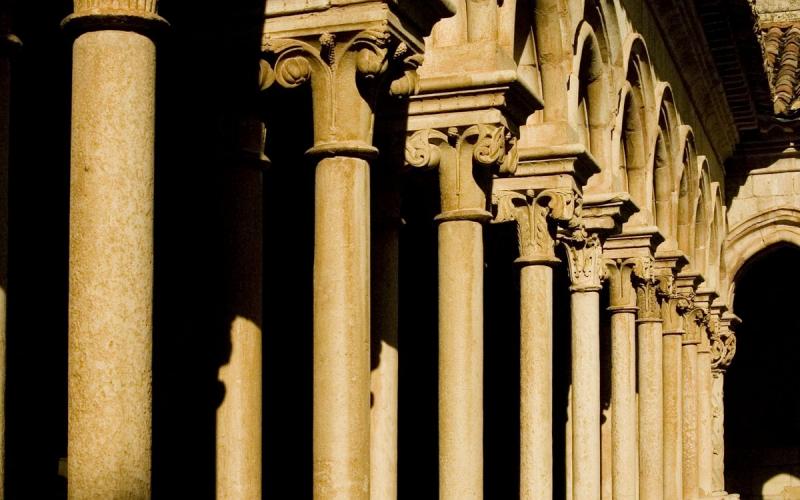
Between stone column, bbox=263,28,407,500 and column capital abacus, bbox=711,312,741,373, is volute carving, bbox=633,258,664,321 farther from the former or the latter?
stone column, bbox=263,28,407,500

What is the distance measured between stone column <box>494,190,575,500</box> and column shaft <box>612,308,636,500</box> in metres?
4.49

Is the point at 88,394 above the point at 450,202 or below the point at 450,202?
below

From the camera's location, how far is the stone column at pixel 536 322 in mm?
13336

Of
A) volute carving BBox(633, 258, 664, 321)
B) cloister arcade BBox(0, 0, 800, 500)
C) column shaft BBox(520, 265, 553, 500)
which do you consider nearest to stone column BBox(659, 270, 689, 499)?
volute carving BBox(633, 258, 664, 321)

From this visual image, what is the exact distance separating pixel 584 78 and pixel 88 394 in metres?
11.1

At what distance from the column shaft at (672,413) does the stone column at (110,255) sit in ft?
52.6

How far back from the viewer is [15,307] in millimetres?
10391

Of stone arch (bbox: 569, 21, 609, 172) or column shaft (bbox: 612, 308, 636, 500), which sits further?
column shaft (bbox: 612, 308, 636, 500)

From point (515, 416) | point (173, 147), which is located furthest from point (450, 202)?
point (515, 416)

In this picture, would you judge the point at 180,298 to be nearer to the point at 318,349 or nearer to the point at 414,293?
the point at 318,349

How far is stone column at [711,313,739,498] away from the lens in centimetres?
2705

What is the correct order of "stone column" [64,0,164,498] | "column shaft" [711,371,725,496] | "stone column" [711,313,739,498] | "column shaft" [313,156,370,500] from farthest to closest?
"column shaft" [711,371,725,496] < "stone column" [711,313,739,498] < "column shaft" [313,156,370,500] < "stone column" [64,0,164,498]

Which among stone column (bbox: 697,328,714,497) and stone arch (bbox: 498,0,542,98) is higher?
stone arch (bbox: 498,0,542,98)

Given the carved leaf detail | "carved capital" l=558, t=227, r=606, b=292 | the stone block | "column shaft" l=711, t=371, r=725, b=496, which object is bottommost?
"column shaft" l=711, t=371, r=725, b=496
